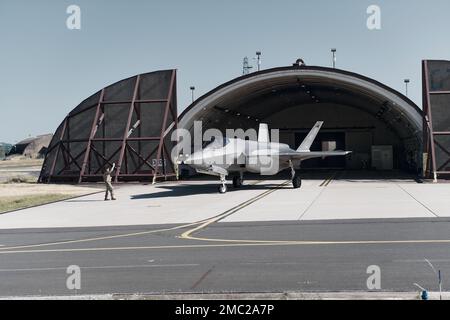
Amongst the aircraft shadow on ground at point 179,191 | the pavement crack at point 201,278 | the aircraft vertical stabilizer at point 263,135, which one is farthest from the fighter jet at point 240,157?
the pavement crack at point 201,278

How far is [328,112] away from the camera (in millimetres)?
61750

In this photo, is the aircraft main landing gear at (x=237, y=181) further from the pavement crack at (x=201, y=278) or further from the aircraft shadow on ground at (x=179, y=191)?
the pavement crack at (x=201, y=278)

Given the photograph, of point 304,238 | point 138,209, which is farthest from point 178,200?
point 304,238

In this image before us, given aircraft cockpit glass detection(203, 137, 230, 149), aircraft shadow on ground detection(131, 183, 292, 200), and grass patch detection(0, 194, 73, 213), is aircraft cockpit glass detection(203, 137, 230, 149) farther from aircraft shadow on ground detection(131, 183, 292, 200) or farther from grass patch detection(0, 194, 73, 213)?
grass patch detection(0, 194, 73, 213)

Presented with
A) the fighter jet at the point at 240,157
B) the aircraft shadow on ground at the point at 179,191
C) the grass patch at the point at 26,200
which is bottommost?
the aircraft shadow on ground at the point at 179,191

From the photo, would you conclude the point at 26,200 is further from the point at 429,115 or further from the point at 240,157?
the point at 429,115

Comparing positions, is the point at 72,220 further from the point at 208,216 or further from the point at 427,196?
the point at 427,196

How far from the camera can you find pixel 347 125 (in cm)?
6175

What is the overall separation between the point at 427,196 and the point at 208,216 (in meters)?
10.6

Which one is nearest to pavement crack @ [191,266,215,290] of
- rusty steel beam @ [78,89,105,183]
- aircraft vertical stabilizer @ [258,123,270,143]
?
aircraft vertical stabilizer @ [258,123,270,143]

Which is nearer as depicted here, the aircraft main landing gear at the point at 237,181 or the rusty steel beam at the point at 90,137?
the aircraft main landing gear at the point at 237,181

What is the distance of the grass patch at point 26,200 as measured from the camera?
25.5 m

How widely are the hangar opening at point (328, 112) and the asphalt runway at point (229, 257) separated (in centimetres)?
2187

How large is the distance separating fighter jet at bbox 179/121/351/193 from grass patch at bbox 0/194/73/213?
7.23 metres
